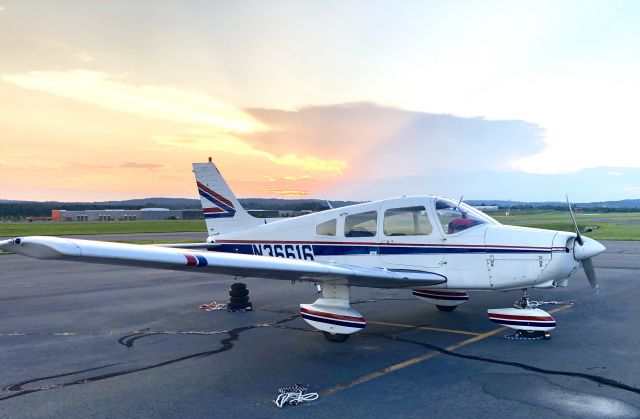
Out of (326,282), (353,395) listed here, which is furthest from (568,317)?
(353,395)

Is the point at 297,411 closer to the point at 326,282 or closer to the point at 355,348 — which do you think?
the point at 355,348

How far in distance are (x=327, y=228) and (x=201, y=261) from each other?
425 centimetres

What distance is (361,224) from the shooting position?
9547mm

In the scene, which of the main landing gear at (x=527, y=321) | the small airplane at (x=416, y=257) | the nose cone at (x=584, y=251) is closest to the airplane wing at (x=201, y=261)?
the small airplane at (x=416, y=257)

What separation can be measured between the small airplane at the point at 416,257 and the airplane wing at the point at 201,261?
2 centimetres

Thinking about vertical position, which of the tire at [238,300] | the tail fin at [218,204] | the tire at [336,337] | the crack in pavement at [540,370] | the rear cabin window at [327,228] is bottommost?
the crack in pavement at [540,370]

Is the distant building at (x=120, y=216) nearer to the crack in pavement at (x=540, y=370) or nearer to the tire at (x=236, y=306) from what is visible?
the tire at (x=236, y=306)

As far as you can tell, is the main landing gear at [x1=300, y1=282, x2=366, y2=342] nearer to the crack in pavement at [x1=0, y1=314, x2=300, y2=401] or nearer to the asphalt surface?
the asphalt surface

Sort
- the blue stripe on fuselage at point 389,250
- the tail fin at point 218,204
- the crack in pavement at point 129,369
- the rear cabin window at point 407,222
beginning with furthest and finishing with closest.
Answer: the tail fin at point 218,204 < the rear cabin window at point 407,222 < the blue stripe on fuselage at point 389,250 < the crack in pavement at point 129,369

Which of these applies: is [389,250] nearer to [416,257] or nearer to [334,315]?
[416,257]

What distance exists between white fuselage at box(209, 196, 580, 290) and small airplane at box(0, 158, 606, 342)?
0.02 meters

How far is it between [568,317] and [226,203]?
8097mm

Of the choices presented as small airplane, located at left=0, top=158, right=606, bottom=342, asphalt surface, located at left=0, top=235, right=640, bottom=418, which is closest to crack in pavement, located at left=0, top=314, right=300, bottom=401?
asphalt surface, located at left=0, top=235, right=640, bottom=418

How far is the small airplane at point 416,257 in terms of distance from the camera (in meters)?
7.81
